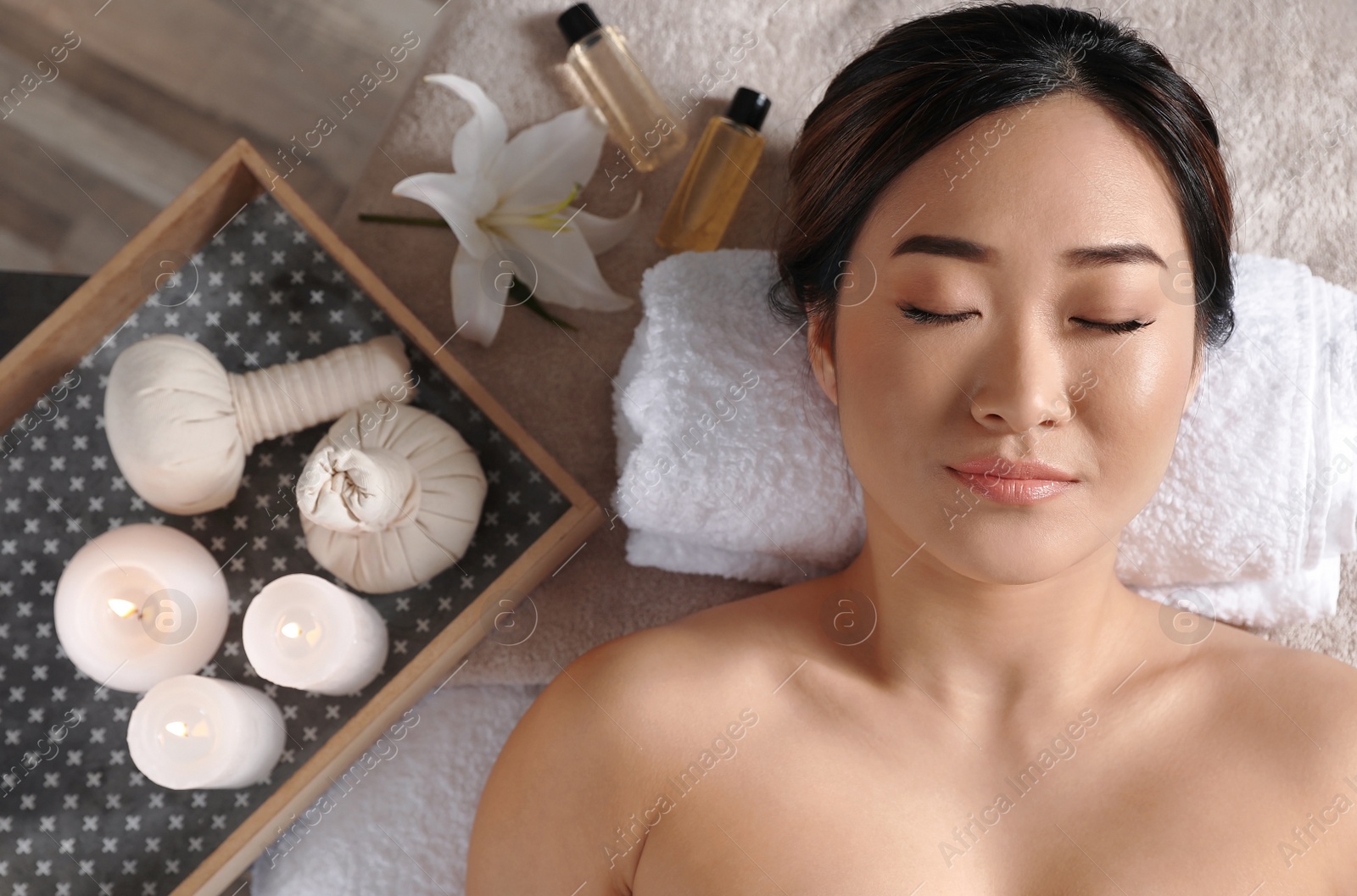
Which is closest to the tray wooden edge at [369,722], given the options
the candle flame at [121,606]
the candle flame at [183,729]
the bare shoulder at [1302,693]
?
the candle flame at [183,729]

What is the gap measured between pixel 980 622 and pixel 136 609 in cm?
86

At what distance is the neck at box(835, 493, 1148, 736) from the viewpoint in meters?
0.90

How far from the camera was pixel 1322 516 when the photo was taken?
987mm

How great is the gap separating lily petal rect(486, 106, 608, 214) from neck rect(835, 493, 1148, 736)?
538 millimetres

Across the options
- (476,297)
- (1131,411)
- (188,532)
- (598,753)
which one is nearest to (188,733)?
(188,532)

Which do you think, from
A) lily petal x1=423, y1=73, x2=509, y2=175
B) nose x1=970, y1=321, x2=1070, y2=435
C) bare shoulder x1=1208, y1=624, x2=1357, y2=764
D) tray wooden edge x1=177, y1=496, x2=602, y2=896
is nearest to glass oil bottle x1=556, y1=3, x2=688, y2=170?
lily petal x1=423, y1=73, x2=509, y2=175

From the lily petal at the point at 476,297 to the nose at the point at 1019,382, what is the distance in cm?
60

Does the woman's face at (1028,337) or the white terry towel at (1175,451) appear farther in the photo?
the white terry towel at (1175,451)

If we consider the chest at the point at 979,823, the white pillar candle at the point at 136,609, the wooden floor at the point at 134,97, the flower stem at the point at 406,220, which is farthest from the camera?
the wooden floor at the point at 134,97

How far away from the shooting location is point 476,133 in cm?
103

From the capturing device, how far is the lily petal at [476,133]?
1015mm

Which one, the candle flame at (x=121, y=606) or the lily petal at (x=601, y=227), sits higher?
the candle flame at (x=121, y=606)

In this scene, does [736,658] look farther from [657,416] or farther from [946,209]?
[946,209]

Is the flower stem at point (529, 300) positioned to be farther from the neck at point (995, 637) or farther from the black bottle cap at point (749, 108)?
the neck at point (995, 637)
